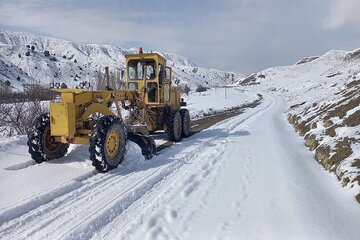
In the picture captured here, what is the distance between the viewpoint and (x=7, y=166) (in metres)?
7.91

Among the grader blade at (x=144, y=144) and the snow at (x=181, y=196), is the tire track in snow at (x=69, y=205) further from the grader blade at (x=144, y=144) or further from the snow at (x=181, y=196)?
the grader blade at (x=144, y=144)

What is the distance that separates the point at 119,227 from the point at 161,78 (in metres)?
8.26

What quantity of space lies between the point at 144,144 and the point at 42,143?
2.46m

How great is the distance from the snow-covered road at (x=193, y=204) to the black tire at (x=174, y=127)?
352 cm

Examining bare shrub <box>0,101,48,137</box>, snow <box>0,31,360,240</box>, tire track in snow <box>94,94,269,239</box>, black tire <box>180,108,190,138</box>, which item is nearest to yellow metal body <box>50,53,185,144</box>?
black tire <box>180,108,190,138</box>

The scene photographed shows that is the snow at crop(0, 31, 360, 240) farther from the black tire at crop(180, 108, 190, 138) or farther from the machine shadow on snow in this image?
the black tire at crop(180, 108, 190, 138)

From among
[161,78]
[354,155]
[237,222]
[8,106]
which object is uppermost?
[161,78]

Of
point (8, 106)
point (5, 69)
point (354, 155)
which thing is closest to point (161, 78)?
point (8, 106)

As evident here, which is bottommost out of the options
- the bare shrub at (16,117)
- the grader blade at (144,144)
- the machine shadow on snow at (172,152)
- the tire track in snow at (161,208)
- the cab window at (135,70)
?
the tire track in snow at (161,208)

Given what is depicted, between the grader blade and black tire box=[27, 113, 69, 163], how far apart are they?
6.16 ft

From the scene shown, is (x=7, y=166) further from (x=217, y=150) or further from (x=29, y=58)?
(x=29, y=58)

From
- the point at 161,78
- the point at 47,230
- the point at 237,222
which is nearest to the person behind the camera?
the point at 47,230

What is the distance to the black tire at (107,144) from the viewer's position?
7820 mm

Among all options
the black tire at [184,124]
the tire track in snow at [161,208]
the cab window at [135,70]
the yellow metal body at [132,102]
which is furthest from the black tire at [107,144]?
the black tire at [184,124]
